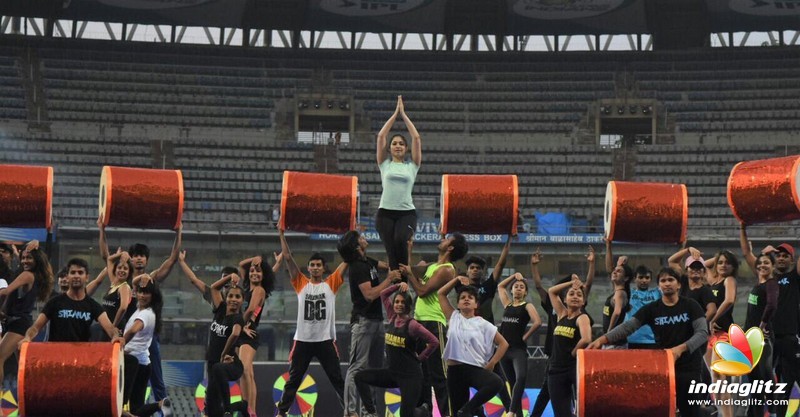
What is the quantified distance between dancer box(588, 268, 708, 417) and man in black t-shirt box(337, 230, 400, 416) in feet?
6.31

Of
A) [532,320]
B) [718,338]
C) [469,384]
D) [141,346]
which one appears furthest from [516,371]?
[141,346]

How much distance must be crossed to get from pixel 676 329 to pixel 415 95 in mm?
20637

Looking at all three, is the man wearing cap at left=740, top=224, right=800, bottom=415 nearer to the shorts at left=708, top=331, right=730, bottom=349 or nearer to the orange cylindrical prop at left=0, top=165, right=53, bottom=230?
the shorts at left=708, top=331, right=730, bottom=349

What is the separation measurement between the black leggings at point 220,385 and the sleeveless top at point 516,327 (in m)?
2.66

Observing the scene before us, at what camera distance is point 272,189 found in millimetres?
25625

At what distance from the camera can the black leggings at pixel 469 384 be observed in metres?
9.67

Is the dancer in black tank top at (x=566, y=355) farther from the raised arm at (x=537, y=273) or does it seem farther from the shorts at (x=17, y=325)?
the shorts at (x=17, y=325)

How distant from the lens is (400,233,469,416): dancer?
1001 cm

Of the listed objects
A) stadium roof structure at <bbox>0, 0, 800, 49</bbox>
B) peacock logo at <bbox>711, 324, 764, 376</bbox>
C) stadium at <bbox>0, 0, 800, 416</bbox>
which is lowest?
peacock logo at <bbox>711, 324, 764, 376</bbox>

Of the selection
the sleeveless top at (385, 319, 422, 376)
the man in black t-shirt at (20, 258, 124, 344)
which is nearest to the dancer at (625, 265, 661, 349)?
the sleeveless top at (385, 319, 422, 376)

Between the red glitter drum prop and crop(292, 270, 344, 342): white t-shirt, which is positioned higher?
the red glitter drum prop

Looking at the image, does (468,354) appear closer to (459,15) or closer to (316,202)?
(316,202)

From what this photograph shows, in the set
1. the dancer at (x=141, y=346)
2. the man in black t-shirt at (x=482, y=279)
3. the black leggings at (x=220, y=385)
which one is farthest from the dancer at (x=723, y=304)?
the dancer at (x=141, y=346)

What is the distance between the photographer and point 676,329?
9109mm
